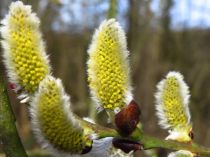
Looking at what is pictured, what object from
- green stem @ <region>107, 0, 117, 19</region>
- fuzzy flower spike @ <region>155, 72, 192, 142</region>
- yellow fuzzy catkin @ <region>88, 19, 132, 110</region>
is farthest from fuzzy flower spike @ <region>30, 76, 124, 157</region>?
green stem @ <region>107, 0, 117, 19</region>

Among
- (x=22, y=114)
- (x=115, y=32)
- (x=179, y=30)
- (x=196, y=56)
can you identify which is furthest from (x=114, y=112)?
(x=196, y=56)

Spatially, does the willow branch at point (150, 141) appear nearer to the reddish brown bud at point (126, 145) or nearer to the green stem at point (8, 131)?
the reddish brown bud at point (126, 145)

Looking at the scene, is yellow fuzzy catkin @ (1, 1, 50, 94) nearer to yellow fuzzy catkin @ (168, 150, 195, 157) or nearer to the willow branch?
the willow branch

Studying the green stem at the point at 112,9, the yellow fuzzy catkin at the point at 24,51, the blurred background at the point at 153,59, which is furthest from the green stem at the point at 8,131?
the blurred background at the point at 153,59

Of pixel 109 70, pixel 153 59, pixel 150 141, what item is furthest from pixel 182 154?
pixel 153 59

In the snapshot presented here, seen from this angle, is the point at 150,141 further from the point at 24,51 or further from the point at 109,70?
the point at 24,51

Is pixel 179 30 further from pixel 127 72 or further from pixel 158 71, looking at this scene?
pixel 127 72
